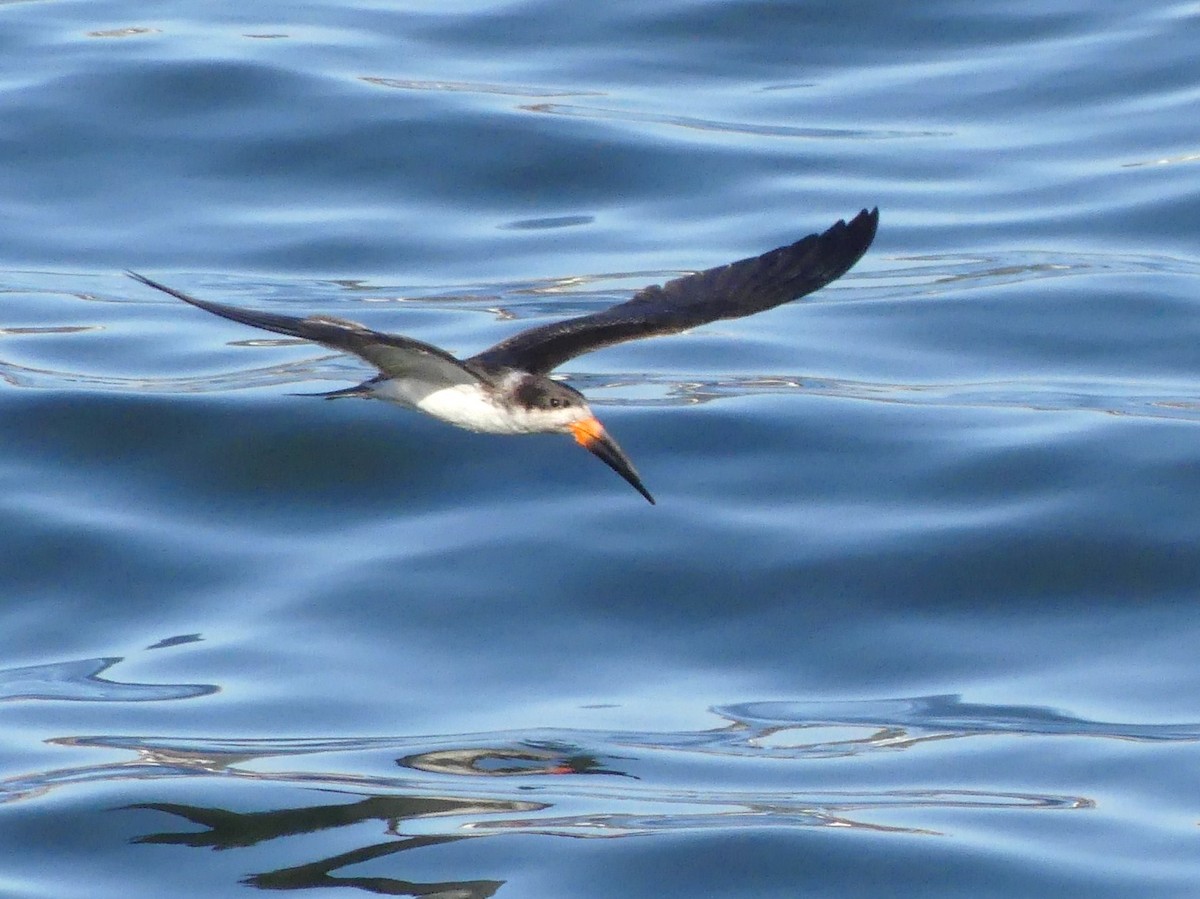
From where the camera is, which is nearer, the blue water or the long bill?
the blue water

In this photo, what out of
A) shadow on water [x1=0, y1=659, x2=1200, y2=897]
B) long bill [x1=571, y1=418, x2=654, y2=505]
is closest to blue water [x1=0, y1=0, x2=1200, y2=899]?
shadow on water [x1=0, y1=659, x2=1200, y2=897]

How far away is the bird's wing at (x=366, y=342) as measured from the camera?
7.36m

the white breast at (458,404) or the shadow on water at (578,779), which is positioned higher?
the white breast at (458,404)

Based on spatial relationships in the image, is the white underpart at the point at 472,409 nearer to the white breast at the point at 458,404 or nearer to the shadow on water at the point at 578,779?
the white breast at the point at 458,404

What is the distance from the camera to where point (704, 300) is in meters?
10.0

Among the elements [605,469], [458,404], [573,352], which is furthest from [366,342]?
[605,469]

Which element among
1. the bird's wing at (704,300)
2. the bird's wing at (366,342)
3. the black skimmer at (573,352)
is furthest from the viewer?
the bird's wing at (704,300)

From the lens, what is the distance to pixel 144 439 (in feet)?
41.6

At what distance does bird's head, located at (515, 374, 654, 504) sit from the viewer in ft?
30.5

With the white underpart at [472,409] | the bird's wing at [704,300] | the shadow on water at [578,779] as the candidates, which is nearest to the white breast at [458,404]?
the white underpart at [472,409]

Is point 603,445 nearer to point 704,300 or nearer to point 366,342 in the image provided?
point 704,300

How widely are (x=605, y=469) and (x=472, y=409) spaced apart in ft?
10.5

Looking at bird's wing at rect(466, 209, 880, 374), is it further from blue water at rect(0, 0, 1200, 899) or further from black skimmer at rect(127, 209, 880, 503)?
blue water at rect(0, 0, 1200, 899)

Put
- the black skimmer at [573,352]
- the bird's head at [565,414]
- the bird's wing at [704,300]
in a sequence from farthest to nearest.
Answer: the bird's wing at [704,300]
the bird's head at [565,414]
the black skimmer at [573,352]
